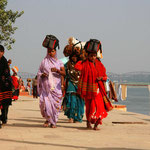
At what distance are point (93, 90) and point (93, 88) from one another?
0.05m

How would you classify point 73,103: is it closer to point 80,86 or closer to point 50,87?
point 50,87

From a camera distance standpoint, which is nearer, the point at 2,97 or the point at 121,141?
the point at 121,141

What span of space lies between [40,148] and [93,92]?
129 inches

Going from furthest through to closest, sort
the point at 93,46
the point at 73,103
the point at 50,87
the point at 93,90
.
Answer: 1. the point at 73,103
2. the point at 50,87
3. the point at 93,46
4. the point at 93,90

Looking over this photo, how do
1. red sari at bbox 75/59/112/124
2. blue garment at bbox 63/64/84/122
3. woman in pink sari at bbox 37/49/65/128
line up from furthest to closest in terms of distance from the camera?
blue garment at bbox 63/64/84/122
woman in pink sari at bbox 37/49/65/128
red sari at bbox 75/59/112/124

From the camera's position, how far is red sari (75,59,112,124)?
9969 millimetres

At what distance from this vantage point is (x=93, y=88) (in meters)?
9.91

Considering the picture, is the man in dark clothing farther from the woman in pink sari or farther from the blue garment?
the blue garment

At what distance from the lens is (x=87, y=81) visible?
1005 centimetres

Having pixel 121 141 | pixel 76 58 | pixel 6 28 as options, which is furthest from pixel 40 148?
pixel 6 28

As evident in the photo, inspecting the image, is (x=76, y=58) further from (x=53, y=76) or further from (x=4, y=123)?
(x=4, y=123)

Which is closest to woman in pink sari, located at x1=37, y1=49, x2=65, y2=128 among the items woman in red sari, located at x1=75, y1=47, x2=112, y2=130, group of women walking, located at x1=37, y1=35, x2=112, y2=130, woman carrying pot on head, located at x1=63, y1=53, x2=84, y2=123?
group of women walking, located at x1=37, y1=35, x2=112, y2=130

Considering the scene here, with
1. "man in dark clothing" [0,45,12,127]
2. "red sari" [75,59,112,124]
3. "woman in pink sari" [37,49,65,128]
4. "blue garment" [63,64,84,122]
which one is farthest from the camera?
"blue garment" [63,64,84,122]

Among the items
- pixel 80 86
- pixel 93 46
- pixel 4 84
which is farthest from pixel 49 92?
pixel 93 46
